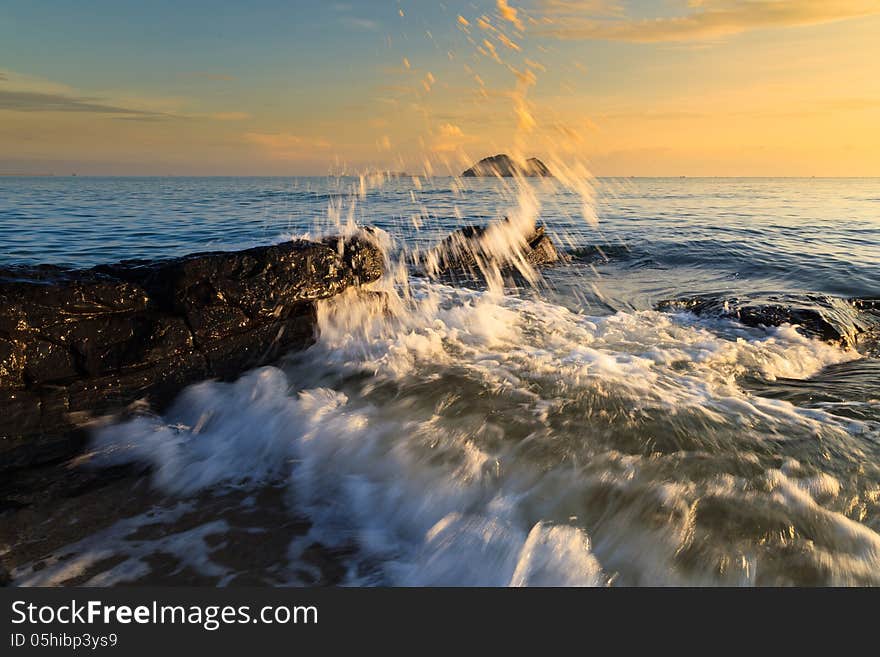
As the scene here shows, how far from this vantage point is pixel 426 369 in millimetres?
5652

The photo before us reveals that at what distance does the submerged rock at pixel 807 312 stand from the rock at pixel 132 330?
6626 millimetres

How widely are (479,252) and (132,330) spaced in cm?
929

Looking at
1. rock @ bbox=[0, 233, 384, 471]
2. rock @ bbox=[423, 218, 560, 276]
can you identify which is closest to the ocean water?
rock @ bbox=[0, 233, 384, 471]

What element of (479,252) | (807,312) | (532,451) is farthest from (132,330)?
(807,312)

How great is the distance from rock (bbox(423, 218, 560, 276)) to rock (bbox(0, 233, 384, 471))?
615 cm

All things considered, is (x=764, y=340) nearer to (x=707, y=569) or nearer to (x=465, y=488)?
(x=707, y=569)

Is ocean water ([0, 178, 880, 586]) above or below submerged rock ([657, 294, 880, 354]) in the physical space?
below

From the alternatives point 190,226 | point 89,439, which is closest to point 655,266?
point 89,439

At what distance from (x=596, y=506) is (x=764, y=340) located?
5.00m

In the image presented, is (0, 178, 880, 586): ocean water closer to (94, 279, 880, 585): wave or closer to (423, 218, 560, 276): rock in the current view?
(94, 279, 880, 585): wave

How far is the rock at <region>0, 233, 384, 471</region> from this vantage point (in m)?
4.18

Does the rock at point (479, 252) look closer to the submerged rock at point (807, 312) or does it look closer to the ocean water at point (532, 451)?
the ocean water at point (532, 451)

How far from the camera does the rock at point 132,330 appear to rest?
4184 millimetres

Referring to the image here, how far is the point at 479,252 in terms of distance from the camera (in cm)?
1286
